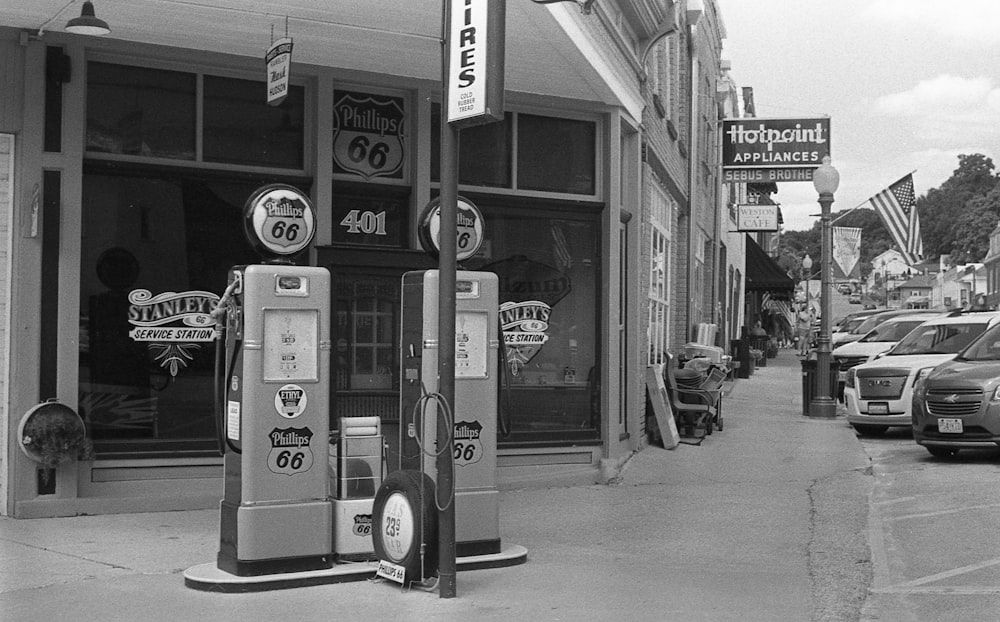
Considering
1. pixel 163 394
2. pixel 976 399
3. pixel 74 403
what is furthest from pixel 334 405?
pixel 976 399

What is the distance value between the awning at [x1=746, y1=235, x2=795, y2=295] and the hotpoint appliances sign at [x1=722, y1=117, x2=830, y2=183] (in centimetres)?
1521

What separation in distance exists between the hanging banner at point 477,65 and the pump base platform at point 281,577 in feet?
8.62

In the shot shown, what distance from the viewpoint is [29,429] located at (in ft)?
29.0

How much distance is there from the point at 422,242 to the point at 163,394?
291 centimetres

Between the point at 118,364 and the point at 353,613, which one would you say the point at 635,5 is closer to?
the point at 118,364

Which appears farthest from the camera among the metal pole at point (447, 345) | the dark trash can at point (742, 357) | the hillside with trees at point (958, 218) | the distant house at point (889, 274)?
the distant house at point (889, 274)

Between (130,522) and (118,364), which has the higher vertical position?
(118,364)

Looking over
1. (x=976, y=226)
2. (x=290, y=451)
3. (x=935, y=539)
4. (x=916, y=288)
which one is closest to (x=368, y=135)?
(x=290, y=451)

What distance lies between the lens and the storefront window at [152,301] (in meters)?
9.35

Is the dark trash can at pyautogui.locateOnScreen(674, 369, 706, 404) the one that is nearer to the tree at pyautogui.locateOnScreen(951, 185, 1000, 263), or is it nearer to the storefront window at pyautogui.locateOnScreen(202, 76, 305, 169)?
the storefront window at pyautogui.locateOnScreen(202, 76, 305, 169)

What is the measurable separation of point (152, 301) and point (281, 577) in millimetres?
3391

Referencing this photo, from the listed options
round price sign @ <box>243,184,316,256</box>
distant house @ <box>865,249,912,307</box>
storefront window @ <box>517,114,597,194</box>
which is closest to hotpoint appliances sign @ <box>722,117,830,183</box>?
storefront window @ <box>517,114,597,194</box>

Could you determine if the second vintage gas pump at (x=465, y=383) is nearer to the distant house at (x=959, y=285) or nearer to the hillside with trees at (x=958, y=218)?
the distant house at (x=959, y=285)

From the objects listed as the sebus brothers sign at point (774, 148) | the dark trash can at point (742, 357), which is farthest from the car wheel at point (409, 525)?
the dark trash can at point (742, 357)
